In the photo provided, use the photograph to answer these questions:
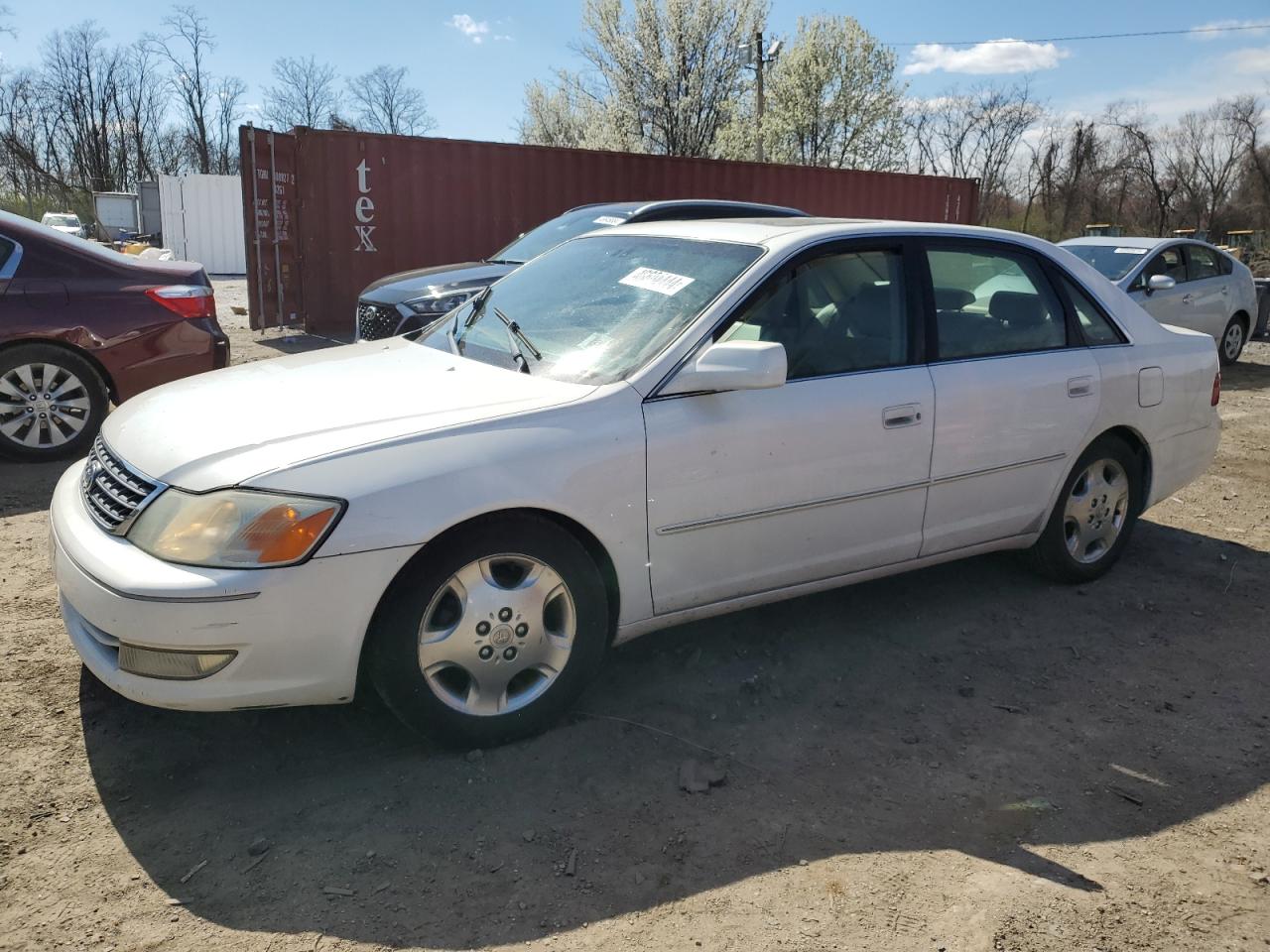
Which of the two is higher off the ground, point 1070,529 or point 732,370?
point 732,370

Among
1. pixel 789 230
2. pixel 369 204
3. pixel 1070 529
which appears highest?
pixel 369 204

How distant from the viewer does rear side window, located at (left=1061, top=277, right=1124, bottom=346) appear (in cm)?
428

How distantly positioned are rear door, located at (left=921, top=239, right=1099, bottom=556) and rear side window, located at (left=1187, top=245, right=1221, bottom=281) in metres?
8.71

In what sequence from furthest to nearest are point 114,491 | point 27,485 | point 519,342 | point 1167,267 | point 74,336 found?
point 1167,267 < point 74,336 < point 27,485 < point 519,342 < point 114,491

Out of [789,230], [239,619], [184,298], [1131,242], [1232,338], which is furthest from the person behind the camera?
[1232,338]

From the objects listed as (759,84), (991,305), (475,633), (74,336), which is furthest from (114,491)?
(759,84)

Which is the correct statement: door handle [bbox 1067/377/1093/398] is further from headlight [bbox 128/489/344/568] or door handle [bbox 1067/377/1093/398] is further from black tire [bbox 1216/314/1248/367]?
black tire [bbox 1216/314/1248/367]

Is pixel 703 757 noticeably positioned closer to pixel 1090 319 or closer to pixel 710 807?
pixel 710 807

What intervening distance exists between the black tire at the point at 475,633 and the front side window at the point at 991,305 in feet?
5.75

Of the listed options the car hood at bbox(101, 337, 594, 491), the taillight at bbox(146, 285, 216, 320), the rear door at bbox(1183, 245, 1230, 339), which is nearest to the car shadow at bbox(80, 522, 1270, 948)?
the car hood at bbox(101, 337, 594, 491)

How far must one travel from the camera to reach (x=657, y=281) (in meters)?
3.55

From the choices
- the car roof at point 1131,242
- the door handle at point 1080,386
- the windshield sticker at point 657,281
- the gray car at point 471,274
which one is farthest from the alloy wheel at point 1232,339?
the windshield sticker at point 657,281

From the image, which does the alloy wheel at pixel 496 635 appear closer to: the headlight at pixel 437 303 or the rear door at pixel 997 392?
the rear door at pixel 997 392

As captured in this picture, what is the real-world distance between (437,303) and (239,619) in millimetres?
5170
